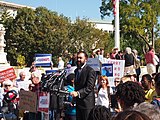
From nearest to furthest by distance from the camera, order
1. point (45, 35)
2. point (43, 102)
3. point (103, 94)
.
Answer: point (43, 102), point (103, 94), point (45, 35)

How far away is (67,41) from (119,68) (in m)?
56.4

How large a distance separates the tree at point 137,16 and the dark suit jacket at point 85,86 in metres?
47.2

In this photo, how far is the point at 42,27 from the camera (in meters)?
67.9

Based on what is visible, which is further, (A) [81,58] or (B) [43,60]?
(B) [43,60]

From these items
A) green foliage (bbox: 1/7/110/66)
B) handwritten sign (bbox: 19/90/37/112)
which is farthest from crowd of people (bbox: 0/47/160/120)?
green foliage (bbox: 1/7/110/66)

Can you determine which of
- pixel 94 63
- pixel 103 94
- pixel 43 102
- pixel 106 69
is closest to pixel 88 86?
pixel 43 102

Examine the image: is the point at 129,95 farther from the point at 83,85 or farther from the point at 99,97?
the point at 99,97

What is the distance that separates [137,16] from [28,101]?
48.9 m

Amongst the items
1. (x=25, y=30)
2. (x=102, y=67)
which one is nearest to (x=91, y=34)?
(x=25, y=30)

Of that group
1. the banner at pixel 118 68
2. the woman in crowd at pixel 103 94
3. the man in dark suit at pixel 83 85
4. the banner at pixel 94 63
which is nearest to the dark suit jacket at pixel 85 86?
the man in dark suit at pixel 83 85

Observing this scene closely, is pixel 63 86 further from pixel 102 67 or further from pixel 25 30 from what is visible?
pixel 25 30

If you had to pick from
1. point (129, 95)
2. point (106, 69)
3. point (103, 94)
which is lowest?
point (103, 94)

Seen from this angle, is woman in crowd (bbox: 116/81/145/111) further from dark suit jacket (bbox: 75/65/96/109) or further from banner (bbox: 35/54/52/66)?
banner (bbox: 35/54/52/66)

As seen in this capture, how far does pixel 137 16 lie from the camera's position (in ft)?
186
